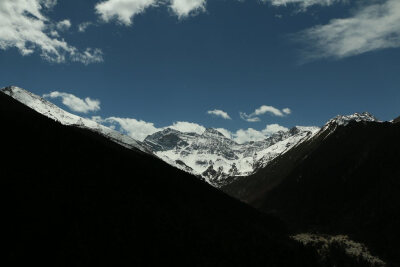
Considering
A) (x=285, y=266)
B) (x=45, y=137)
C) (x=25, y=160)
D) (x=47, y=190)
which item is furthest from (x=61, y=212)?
(x=285, y=266)

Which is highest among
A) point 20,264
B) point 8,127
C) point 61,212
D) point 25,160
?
point 8,127

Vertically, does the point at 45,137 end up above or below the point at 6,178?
above

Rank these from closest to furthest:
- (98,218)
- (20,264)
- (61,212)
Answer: (20,264), (61,212), (98,218)

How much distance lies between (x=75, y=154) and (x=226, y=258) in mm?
92100

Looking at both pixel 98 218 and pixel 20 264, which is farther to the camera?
pixel 98 218

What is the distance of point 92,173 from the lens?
Answer: 191250 mm

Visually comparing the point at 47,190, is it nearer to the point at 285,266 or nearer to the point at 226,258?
the point at 226,258

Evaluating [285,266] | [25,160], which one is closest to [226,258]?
[285,266]

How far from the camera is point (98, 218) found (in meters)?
155

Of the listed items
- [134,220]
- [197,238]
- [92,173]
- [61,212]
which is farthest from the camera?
[92,173]

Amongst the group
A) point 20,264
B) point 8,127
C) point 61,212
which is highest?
point 8,127

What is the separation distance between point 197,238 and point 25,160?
8335cm

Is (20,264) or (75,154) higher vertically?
(75,154)

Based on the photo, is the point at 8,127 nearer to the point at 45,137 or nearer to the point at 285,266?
the point at 45,137
